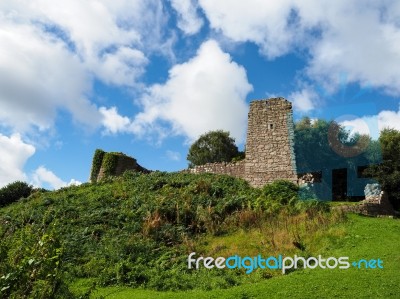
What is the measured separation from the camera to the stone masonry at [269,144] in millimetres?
22656

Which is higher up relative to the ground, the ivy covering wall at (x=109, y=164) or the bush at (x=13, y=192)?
the ivy covering wall at (x=109, y=164)

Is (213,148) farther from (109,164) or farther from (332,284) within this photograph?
(332,284)

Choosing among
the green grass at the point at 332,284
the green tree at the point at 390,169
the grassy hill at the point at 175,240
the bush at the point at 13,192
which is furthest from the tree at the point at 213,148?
the green grass at the point at 332,284

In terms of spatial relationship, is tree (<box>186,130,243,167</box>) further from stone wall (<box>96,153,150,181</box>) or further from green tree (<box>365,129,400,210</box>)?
green tree (<box>365,129,400,210</box>)

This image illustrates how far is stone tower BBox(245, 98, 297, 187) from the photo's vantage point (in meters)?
22.7

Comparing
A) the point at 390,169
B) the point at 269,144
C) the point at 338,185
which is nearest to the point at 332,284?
the point at 269,144

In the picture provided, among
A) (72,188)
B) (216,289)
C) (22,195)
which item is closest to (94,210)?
(72,188)

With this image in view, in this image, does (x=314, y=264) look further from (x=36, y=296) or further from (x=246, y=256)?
(x=36, y=296)

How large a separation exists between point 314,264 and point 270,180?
10.6 metres

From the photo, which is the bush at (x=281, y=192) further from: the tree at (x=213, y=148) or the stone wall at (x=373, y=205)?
the tree at (x=213, y=148)

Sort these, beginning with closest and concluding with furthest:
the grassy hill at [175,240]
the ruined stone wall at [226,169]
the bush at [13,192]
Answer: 1. the grassy hill at [175,240]
2. the ruined stone wall at [226,169]
3. the bush at [13,192]

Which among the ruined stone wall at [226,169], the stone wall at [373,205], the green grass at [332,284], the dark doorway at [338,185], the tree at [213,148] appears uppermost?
the tree at [213,148]

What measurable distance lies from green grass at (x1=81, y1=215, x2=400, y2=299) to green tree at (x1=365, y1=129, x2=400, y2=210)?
14.2 m

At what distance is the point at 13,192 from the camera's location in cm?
2877
